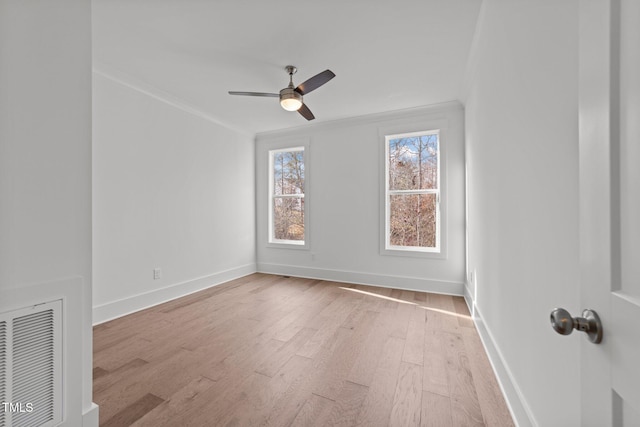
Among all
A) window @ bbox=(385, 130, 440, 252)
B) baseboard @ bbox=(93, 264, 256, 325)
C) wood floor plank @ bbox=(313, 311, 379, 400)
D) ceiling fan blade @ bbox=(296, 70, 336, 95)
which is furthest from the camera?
window @ bbox=(385, 130, 440, 252)

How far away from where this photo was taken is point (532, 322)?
1.22m

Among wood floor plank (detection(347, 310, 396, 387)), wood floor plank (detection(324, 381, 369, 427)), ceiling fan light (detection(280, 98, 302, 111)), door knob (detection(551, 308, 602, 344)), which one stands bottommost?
wood floor plank (detection(324, 381, 369, 427))

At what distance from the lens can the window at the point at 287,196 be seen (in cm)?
459

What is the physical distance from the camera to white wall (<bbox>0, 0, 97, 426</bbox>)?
105cm

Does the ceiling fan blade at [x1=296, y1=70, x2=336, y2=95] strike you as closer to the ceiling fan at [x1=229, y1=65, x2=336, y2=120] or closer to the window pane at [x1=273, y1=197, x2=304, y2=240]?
the ceiling fan at [x1=229, y1=65, x2=336, y2=120]

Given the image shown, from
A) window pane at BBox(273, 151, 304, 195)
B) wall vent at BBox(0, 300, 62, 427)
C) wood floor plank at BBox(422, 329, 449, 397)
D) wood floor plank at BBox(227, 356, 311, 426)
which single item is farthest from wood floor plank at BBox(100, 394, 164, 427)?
window pane at BBox(273, 151, 304, 195)

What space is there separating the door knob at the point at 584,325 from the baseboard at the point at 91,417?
186 cm

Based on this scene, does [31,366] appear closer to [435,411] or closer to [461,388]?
[435,411]

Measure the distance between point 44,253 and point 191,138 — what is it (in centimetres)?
280

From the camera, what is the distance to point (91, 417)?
50.0 inches

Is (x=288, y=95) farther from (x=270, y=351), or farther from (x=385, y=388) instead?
(x=385, y=388)

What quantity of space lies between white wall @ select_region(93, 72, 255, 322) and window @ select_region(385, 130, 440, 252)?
8.00ft

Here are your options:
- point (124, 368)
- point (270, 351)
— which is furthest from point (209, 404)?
point (124, 368)

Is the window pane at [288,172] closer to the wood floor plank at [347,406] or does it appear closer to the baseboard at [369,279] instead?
the baseboard at [369,279]
